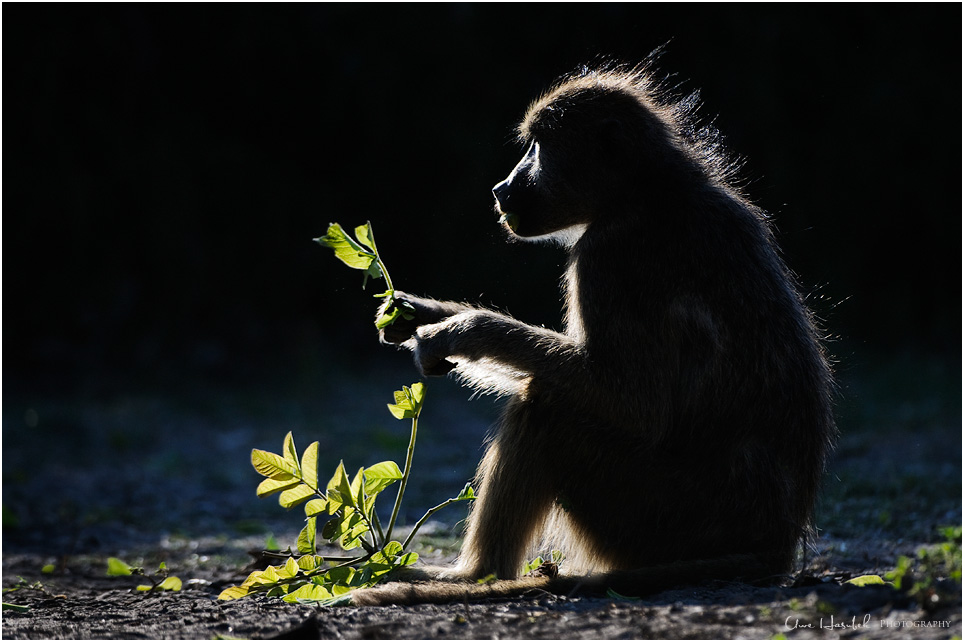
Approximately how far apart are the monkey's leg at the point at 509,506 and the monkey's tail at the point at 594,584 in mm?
167

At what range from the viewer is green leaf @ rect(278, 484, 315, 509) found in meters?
3.55

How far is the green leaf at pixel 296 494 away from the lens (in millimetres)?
3553

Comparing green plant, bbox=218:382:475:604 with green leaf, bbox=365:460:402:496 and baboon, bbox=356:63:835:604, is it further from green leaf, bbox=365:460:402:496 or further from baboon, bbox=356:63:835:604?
baboon, bbox=356:63:835:604

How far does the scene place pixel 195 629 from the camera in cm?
319

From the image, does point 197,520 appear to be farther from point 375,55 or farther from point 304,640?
point 375,55

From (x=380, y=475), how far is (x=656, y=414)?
102 centimetres

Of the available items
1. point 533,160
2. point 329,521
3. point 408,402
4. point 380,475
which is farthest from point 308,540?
point 533,160

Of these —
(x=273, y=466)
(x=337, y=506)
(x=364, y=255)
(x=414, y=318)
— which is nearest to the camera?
(x=273, y=466)

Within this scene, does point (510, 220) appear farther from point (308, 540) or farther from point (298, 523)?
point (298, 523)

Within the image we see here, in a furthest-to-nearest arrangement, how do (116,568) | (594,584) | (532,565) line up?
1. (116,568)
2. (532,565)
3. (594,584)

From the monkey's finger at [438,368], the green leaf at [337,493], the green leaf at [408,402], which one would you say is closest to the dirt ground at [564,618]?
the green leaf at [337,493]

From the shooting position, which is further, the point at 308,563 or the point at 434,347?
the point at 434,347

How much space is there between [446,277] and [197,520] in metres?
4.46

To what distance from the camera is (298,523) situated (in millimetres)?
6250
